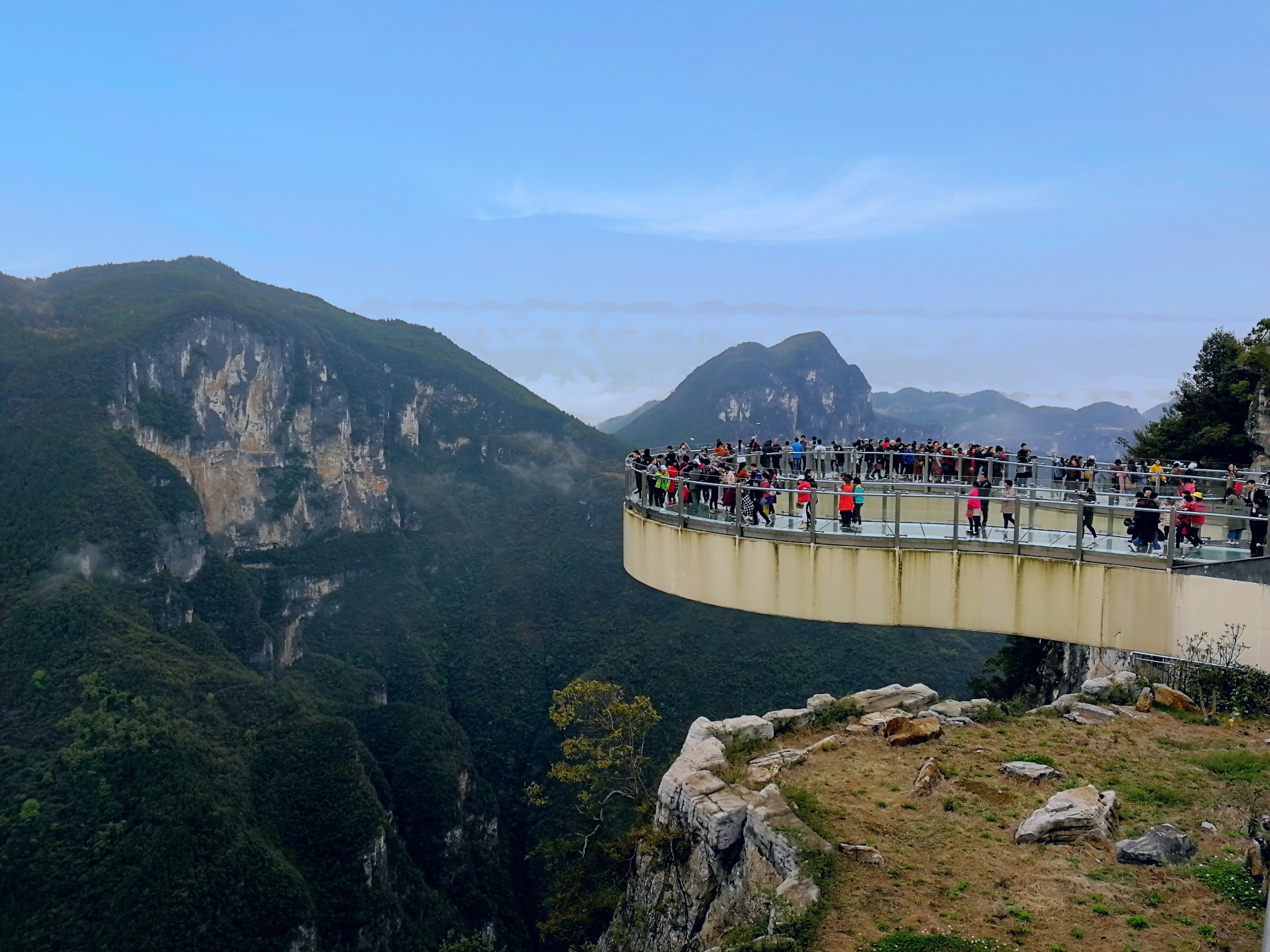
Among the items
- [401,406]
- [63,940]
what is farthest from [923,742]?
[401,406]

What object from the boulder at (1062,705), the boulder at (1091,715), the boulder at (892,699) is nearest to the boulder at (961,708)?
the boulder at (892,699)

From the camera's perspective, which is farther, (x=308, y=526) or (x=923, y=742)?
(x=308, y=526)

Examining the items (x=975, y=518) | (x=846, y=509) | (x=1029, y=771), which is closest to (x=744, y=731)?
(x=846, y=509)

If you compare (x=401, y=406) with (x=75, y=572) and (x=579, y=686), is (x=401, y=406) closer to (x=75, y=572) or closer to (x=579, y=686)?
(x=75, y=572)

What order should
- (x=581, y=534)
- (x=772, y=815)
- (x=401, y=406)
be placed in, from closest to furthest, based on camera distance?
(x=772, y=815) < (x=581, y=534) < (x=401, y=406)

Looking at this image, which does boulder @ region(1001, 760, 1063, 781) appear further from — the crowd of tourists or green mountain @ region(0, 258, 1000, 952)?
green mountain @ region(0, 258, 1000, 952)

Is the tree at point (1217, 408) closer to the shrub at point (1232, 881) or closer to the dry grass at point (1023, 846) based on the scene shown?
the dry grass at point (1023, 846)
